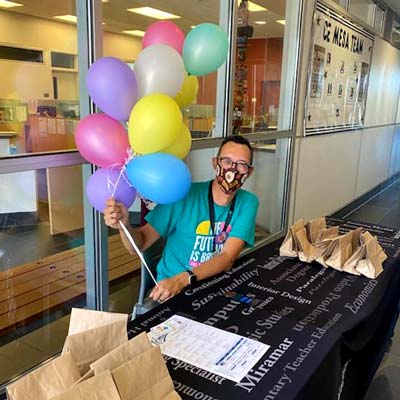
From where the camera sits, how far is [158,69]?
54.8 inches

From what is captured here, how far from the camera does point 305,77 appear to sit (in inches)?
154

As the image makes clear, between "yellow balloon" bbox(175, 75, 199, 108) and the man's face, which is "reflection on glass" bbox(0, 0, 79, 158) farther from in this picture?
the man's face

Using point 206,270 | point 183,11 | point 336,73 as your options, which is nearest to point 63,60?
point 206,270

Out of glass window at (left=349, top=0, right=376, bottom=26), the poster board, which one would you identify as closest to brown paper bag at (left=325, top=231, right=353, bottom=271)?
the poster board

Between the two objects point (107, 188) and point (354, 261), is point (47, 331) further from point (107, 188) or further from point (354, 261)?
point (354, 261)

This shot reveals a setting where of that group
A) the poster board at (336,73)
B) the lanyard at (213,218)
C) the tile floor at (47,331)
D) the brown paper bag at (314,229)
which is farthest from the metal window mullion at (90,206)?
the poster board at (336,73)

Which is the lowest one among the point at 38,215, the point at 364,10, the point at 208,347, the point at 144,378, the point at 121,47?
the point at 38,215

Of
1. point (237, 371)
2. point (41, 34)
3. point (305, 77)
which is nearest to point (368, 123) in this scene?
point (305, 77)

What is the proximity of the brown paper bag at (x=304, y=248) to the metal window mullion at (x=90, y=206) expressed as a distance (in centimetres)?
95

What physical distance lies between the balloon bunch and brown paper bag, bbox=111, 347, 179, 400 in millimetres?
668

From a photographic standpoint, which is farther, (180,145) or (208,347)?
(180,145)

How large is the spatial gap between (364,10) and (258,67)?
8.11ft

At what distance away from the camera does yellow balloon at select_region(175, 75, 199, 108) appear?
5.35 ft

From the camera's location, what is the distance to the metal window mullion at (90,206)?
1.81 metres
